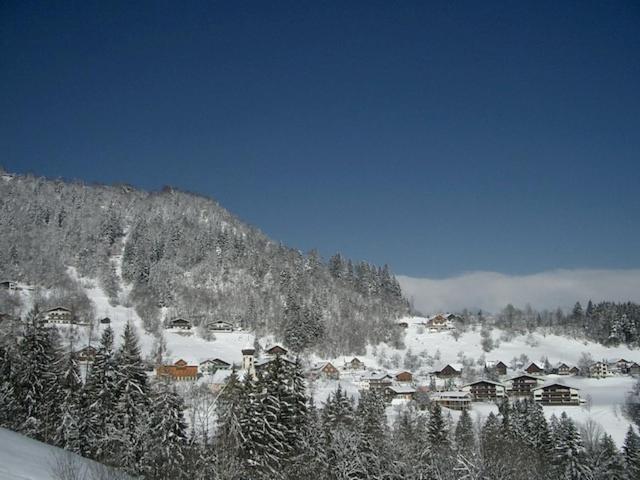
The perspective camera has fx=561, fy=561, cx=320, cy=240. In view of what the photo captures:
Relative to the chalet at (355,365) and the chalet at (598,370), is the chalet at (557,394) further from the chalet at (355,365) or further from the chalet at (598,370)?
the chalet at (355,365)

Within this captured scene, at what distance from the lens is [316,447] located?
40125 millimetres

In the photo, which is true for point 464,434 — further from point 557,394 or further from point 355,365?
point 355,365

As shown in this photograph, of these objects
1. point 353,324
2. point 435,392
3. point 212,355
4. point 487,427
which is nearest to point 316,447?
point 487,427

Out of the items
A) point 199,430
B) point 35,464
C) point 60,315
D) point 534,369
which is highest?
point 60,315

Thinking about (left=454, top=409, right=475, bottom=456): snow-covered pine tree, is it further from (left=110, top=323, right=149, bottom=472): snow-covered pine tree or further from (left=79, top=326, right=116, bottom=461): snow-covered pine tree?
(left=79, top=326, right=116, bottom=461): snow-covered pine tree

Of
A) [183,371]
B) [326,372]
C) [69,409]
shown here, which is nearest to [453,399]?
[326,372]

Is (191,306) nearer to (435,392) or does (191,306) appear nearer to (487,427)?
(435,392)

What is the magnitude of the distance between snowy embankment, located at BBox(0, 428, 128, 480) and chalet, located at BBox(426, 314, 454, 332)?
145442 millimetres

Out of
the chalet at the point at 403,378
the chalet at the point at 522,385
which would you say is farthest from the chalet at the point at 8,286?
the chalet at the point at 522,385

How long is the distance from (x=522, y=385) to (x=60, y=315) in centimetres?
9395

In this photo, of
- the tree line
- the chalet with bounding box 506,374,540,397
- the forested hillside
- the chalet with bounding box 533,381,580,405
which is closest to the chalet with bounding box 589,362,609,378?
the chalet with bounding box 506,374,540,397

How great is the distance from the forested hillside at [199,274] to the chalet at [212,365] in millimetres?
20585

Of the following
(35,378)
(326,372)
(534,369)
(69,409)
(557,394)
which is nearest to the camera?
(69,409)

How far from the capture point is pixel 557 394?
309 ft
